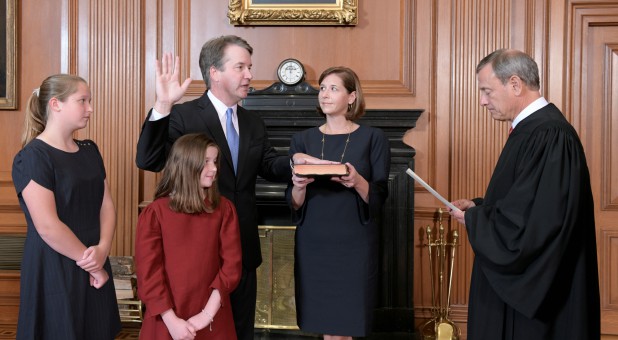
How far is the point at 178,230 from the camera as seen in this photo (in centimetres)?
285

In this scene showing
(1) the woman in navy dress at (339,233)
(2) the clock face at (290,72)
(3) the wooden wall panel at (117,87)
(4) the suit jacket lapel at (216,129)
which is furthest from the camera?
(3) the wooden wall panel at (117,87)

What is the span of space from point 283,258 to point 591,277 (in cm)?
257

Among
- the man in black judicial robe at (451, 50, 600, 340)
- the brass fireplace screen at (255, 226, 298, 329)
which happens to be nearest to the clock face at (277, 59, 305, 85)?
the brass fireplace screen at (255, 226, 298, 329)

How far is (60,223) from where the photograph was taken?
2.88 meters

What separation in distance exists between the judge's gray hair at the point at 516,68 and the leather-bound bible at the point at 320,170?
0.76 metres

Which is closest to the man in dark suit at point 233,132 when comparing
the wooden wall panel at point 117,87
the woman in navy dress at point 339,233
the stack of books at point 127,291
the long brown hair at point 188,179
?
the long brown hair at point 188,179

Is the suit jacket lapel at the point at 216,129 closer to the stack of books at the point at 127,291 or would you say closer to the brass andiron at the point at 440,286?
the stack of books at the point at 127,291

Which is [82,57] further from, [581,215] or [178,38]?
[581,215]

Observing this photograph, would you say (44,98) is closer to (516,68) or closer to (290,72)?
(516,68)

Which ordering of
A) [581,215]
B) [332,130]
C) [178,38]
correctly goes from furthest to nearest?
[178,38]
[332,130]
[581,215]

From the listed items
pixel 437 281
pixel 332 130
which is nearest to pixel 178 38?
pixel 332 130

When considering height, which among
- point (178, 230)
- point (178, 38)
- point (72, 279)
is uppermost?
point (178, 38)

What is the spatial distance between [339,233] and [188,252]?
2.56ft

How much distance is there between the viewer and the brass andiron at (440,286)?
4.73 metres
